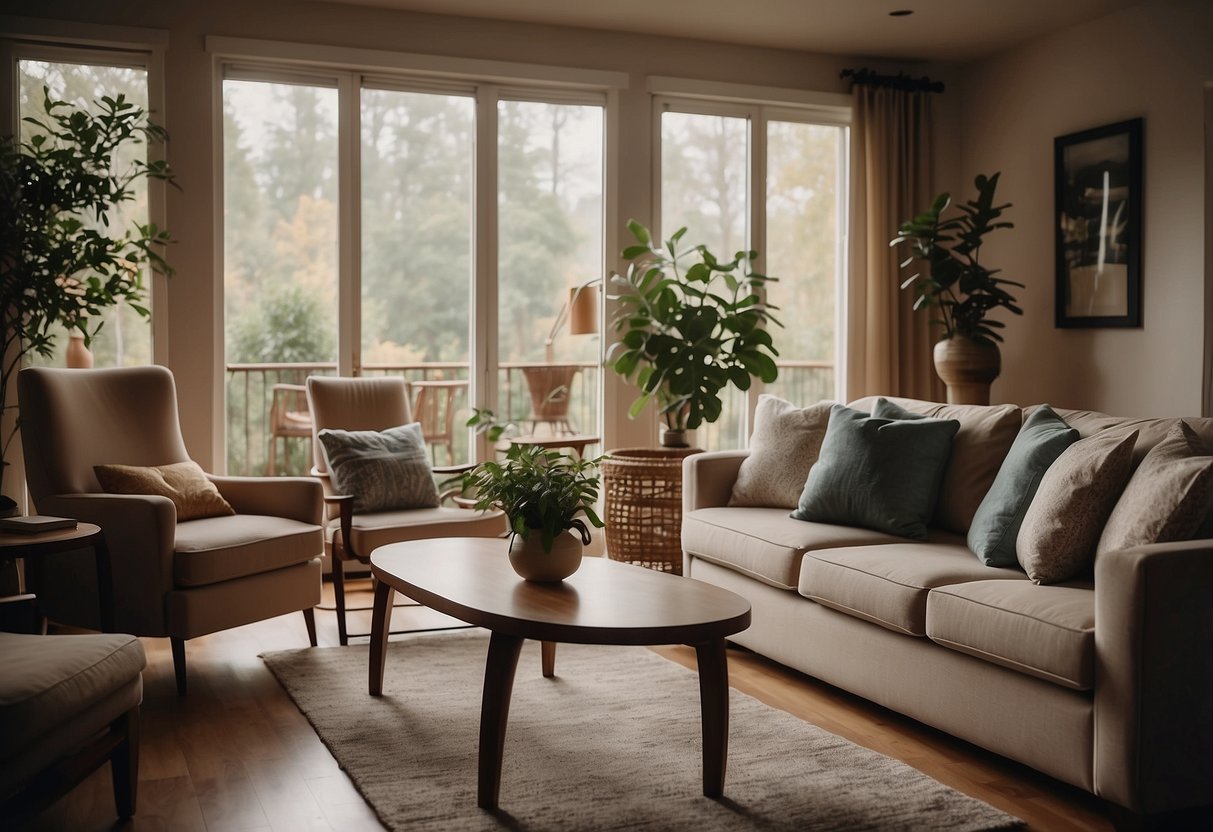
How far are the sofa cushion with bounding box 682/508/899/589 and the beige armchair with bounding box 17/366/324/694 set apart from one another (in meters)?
1.43

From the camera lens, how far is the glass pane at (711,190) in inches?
235

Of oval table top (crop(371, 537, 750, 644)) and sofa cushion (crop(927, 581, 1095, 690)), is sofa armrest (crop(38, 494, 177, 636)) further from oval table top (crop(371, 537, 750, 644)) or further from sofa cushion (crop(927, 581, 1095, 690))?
sofa cushion (crop(927, 581, 1095, 690))

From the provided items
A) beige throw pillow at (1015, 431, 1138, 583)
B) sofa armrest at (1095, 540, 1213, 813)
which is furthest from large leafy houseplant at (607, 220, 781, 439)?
sofa armrest at (1095, 540, 1213, 813)

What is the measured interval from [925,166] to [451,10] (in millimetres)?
2858

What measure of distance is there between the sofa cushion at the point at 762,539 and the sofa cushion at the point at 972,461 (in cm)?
25

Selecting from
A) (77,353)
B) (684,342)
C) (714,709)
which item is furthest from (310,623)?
(684,342)

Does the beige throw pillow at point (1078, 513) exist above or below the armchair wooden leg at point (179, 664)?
above

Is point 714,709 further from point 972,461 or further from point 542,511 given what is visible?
point 972,461

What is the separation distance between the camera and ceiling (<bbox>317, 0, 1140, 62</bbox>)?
17.2 feet

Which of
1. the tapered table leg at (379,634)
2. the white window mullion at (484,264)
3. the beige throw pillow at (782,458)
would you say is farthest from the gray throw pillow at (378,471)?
the beige throw pillow at (782,458)

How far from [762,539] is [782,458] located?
60cm

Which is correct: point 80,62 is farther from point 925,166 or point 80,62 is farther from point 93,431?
point 925,166

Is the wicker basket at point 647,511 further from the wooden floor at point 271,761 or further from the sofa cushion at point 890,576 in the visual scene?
the sofa cushion at point 890,576

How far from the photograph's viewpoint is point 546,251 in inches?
227
